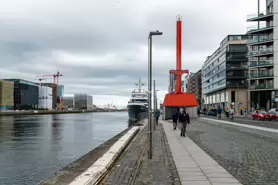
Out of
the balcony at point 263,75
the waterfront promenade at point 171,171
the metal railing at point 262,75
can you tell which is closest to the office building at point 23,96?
the metal railing at point 262,75

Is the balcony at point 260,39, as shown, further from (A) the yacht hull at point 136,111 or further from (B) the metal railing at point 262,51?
(A) the yacht hull at point 136,111

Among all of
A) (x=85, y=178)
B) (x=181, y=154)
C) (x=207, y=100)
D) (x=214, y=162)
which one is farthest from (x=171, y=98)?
(x=207, y=100)

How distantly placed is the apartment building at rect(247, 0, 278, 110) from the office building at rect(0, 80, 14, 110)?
129 meters

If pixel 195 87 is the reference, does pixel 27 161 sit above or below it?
below

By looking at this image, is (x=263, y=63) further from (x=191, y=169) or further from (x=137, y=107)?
(x=191, y=169)

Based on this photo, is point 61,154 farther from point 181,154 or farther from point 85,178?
point 85,178

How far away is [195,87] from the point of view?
166 m

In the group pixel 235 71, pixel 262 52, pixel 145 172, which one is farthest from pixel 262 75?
pixel 145 172

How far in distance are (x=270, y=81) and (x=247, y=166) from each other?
61218 millimetres

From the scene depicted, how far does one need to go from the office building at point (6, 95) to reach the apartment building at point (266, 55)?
12912cm

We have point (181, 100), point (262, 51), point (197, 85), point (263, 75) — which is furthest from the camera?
point (197, 85)

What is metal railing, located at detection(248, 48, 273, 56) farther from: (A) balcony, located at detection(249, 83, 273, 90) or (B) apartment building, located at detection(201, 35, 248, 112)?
(B) apartment building, located at detection(201, 35, 248, 112)

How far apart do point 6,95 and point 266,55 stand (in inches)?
5368

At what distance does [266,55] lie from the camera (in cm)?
6650
